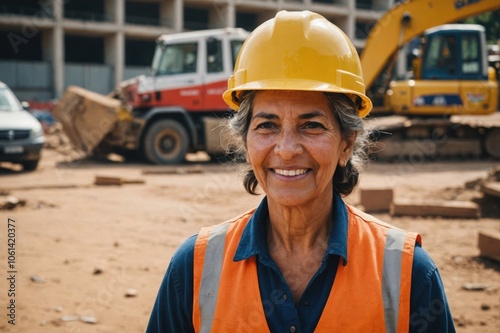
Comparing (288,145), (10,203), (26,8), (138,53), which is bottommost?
(10,203)

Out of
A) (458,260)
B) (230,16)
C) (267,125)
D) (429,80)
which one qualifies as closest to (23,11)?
(230,16)

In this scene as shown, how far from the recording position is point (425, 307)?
1.81m

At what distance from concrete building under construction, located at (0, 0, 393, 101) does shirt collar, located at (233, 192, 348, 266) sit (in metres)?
30.4

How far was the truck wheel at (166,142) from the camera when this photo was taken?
49.2ft

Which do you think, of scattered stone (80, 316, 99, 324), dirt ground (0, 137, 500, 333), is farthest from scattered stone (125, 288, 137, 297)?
scattered stone (80, 316, 99, 324)

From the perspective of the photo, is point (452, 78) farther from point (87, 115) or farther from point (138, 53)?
point (138, 53)

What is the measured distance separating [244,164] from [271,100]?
525 mm

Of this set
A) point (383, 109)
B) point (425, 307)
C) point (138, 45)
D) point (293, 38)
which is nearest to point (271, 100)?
point (293, 38)

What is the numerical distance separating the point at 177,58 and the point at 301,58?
12989 millimetres

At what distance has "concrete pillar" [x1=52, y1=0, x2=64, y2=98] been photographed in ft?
101

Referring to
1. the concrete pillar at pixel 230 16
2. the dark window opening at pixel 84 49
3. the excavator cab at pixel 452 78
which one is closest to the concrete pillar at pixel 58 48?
the dark window opening at pixel 84 49

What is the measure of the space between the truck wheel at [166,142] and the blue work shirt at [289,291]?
43.2 feet

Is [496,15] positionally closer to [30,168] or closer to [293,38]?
[30,168]

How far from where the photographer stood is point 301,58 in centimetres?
202
